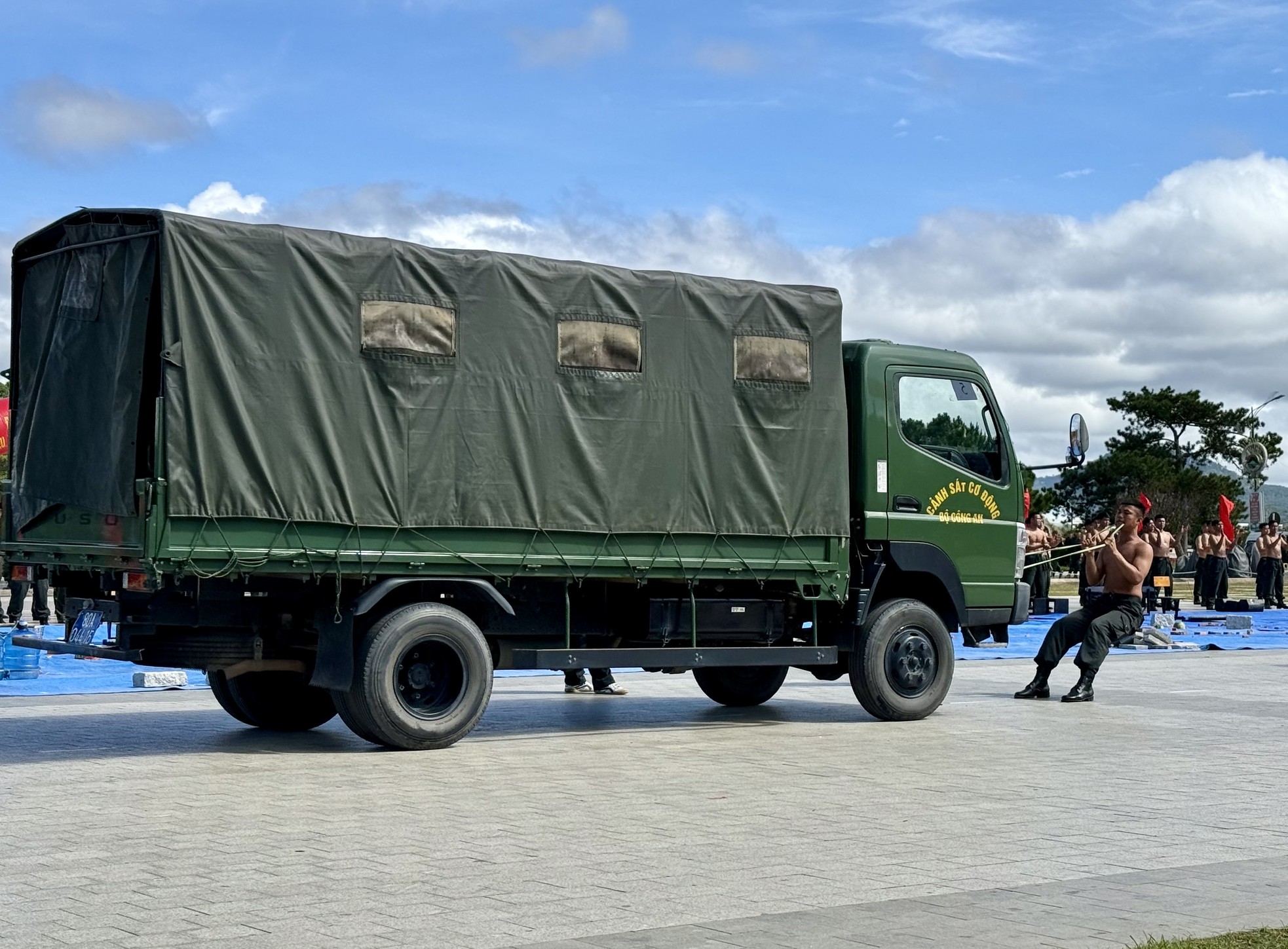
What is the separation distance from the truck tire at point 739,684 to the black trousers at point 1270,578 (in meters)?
23.3

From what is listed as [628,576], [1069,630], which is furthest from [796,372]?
[1069,630]

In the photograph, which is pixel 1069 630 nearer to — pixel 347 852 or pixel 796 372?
pixel 796 372

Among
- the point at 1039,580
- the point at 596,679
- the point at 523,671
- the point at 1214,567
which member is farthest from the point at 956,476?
the point at 1214,567

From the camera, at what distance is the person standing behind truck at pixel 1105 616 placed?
15938 millimetres

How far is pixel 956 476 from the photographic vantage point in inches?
559

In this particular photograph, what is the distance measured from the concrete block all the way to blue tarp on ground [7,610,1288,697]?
0.11m

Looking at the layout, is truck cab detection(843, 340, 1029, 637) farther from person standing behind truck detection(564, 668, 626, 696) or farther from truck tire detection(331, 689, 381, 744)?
truck tire detection(331, 689, 381, 744)

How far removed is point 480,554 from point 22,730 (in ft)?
12.6

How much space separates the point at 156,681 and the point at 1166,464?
72.0m

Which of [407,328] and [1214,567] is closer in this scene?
[407,328]

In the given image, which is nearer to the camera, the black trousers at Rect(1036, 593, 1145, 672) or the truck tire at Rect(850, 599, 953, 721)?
the truck tire at Rect(850, 599, 953, 721)

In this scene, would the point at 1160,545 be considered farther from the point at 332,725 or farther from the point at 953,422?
the point at 332,725

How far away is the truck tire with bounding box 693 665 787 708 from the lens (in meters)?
15.3

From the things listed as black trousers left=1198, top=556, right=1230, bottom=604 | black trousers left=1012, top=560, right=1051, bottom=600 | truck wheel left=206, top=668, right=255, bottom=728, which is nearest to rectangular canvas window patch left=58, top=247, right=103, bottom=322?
truck wheel left=206, top=668, right=255, bottom=728
